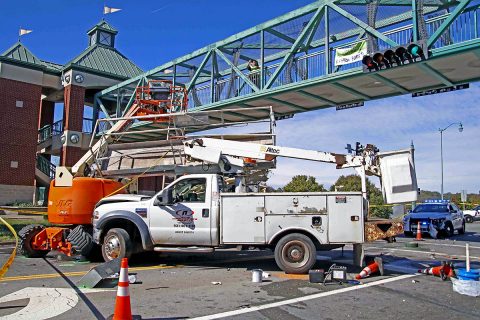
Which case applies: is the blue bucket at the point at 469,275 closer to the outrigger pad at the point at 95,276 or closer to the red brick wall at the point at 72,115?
the outrigger pad at the point at 95,276

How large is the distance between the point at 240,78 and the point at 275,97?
292 centimetres

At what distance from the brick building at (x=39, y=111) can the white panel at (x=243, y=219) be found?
22218 millimetres

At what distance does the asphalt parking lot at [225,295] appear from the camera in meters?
6.05

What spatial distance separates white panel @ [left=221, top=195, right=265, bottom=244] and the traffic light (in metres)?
8.04

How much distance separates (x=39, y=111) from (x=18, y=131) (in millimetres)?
2054

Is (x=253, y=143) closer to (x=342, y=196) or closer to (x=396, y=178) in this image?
(x=342, y=196)

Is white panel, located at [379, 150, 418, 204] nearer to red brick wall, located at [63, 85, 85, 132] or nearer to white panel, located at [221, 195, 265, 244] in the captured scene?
white panel, located at [221, 195, 265, 244]

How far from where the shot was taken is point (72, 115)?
96.0 ft

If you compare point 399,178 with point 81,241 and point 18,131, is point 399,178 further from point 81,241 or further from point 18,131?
point 18,131

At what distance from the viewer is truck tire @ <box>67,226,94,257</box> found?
10.4m

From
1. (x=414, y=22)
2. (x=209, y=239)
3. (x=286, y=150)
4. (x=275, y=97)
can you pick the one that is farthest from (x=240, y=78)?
(x=209, y=239)

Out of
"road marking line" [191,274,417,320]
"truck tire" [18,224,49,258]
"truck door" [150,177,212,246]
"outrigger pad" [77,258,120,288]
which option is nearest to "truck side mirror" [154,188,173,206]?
"truck door" [150,177,212,246]

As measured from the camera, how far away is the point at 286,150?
996cm

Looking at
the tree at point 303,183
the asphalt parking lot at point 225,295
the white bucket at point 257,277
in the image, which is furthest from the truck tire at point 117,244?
the tree at point 303,183
